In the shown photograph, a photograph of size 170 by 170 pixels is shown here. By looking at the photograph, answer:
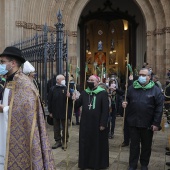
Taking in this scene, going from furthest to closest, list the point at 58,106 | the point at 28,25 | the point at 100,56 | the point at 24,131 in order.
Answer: the point at 100,56 → the point at 28,25 → the point at 58,106 → the point at 24,131

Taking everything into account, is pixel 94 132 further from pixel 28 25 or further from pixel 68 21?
pixel 68 21

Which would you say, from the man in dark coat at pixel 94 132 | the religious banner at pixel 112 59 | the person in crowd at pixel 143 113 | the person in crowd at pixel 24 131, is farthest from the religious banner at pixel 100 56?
the person in crowd at pixel 24 131

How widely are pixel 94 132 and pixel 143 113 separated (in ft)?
3.39

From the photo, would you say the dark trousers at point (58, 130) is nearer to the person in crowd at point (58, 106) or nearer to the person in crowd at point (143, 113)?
the person in crowd at point (58, 106)

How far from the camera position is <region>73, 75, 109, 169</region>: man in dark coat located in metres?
5.93

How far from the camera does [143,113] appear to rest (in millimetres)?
5566

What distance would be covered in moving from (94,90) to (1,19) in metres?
10.4

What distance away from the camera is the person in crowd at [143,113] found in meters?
5.54

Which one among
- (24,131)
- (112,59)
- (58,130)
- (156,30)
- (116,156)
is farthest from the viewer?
(112,59)

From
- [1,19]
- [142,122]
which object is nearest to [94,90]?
[142,122]

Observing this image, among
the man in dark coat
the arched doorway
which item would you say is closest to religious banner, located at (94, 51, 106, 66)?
the arched doorway

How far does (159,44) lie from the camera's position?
15820mm

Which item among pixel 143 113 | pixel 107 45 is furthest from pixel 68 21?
pixel 107 45

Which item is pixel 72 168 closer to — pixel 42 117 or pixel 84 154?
pixel 84 154
